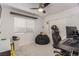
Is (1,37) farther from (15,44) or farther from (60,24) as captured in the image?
(60,24)

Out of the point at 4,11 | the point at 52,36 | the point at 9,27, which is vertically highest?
the point at 4,11

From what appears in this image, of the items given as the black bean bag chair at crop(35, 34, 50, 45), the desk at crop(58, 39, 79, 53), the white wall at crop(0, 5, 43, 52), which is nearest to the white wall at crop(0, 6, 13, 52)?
the white wall at crop(0, 5, 43, 52)

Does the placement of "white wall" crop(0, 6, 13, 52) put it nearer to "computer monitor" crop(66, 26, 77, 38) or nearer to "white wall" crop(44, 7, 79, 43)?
"white wall" crop(44, 7, 79, 43)

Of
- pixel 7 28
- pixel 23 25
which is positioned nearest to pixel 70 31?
pixel 23 25

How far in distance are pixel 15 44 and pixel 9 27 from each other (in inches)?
10.0

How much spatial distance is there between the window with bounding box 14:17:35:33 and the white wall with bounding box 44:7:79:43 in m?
0.22

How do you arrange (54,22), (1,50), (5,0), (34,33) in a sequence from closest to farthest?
(5,0), (1,50), (54,22), (34,33)

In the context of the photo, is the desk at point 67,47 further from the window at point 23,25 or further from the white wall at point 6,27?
the white wall at point 6,27

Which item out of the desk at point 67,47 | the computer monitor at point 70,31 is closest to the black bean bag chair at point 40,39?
the desk at point 67,47

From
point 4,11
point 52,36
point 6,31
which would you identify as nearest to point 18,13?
point 4,11

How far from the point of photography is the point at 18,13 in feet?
3.70

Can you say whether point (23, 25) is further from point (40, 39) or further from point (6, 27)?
point (40, 39)

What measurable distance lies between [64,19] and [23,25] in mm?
573

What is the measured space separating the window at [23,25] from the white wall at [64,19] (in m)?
0.22
